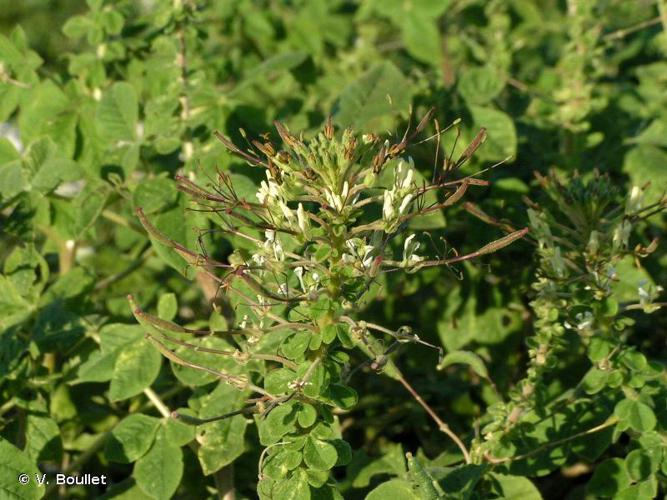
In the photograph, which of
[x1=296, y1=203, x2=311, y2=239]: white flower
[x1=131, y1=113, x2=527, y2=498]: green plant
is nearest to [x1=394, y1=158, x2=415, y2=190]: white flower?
[x1=131, y1=113, x2=527, y2=498]: green plant

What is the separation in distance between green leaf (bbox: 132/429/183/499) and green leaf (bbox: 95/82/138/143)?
711 mm

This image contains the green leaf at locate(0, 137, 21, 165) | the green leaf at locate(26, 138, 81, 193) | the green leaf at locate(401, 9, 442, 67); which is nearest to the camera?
the green leaf at locate(26, 138, 81, 193)

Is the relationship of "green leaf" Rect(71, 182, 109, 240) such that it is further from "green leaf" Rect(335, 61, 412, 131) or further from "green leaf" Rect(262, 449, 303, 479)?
Answer: "green leaf" Rect(262, 449, 303, 479)

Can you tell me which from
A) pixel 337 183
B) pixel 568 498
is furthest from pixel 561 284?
pixel 568 498

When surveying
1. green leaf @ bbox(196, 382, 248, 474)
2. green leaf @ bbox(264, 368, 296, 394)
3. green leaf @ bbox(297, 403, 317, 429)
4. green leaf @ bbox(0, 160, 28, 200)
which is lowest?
green leaf @ bbox(196, 382, 248, 474)

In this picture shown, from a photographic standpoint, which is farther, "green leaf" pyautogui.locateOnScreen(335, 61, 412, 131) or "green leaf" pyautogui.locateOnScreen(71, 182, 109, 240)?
"green leaf" pyautogui.locateOnScreen(335, 61, 412, 131)

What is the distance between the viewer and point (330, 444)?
144 centimetres

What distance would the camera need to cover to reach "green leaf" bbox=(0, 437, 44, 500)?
155cm

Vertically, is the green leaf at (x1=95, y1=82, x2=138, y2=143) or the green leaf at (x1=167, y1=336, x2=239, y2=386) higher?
the green leaf at (x1=95, y1=82, x2=138, y2=143)

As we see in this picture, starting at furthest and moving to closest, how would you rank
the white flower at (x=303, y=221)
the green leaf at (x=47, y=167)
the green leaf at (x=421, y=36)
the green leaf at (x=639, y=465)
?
the green leaf at (x=421, y=36)
the green leaf at (x=47, y=167)
the green leaf at (x=639, y=465)
the white flower at (x=303, y=221)

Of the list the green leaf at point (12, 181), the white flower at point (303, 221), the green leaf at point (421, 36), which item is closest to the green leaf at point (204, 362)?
the white flower at point (303, 221)

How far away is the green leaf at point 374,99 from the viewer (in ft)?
7.15

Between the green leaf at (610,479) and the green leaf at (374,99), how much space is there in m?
0.88

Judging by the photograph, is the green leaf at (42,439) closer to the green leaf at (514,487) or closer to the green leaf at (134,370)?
the green leaf at (134,370)
